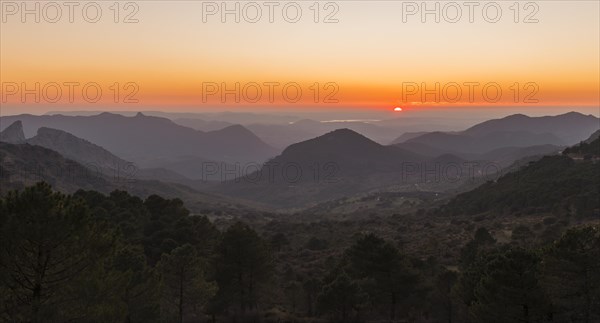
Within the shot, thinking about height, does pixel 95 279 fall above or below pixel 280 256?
above

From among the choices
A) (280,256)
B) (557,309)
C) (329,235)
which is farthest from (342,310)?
(329,235)

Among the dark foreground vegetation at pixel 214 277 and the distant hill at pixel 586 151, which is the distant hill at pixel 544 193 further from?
the dark foreground vegetation at pixel 214 277

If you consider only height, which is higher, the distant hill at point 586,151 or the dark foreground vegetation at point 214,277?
the distant hill at point 586,151

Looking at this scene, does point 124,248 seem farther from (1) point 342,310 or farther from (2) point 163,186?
(2) point 163,186

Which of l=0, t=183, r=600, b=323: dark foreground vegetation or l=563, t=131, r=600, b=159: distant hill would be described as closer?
l=0, t=183, r=600, b=323: dark foreground vegetation

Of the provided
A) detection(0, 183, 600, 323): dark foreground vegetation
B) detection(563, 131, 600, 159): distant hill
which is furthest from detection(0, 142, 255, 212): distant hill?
detection(563, 131, 600, 159): distant hill

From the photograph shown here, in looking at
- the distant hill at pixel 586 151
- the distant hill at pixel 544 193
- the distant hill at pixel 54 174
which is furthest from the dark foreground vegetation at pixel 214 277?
the distant hill at pixel 54 174

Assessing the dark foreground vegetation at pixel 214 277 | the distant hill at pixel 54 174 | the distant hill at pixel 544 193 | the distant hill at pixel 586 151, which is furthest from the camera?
the distant hill at pixel 54 174

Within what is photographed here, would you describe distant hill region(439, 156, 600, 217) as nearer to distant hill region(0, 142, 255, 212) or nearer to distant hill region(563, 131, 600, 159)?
distant hill region(563, 131, 600, 159)
